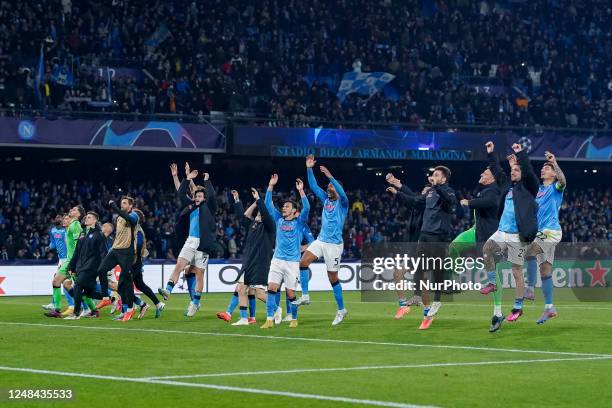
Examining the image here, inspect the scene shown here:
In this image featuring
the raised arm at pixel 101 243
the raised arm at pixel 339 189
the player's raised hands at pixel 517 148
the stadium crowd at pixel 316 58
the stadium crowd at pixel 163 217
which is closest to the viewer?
the player's raised hands at pixel 517 148

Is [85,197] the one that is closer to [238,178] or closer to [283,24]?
[238,178]

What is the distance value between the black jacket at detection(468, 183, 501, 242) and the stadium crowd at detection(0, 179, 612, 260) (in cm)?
1939

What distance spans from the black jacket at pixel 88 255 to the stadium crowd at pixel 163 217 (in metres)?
15.2

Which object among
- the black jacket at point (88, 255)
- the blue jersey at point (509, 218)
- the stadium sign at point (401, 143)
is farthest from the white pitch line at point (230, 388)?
the stadium sign at point (401, 143)

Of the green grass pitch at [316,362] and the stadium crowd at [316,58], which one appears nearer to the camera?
the green grass pitch at [316,362]

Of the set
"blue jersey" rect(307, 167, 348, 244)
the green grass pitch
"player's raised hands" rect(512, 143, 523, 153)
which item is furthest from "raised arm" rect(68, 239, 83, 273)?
"player's raised hands" rect(512, 143, 523, 153)

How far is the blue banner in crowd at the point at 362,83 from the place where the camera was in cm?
4650

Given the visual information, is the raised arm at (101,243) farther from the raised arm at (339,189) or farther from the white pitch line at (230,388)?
the white pitch line at (230,388)

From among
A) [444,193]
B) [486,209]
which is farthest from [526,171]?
[486,209]

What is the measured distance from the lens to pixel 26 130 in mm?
38562

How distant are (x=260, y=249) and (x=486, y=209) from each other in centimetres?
379

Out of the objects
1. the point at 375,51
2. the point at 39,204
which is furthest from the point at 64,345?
the point at 375,51

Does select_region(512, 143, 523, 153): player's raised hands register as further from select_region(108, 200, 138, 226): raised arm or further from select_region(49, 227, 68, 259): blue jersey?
select_region(49, 227, 68, 259): blue jersey

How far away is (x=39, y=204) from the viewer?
40688 millimetres
